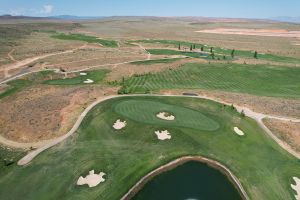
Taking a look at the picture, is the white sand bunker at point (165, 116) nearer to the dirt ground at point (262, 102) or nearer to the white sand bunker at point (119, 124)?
the white sand bunker at point (119, 124)

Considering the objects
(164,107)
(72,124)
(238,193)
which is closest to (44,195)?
(72,124)

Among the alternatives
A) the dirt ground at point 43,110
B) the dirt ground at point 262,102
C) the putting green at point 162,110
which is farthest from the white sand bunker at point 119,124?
the dirt ground at point 262,102

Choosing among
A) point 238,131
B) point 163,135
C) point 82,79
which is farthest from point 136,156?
point 82,79

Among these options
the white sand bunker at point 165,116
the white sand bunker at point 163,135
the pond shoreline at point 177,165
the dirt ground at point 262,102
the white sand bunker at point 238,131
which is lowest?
the dirt ground at point 262,102

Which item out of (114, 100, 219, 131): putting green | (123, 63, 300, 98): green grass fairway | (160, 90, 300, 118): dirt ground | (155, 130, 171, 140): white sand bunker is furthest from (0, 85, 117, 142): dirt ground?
(160, 90, 300, 118): dirt ground

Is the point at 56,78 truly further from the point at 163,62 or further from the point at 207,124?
the point at 207,124

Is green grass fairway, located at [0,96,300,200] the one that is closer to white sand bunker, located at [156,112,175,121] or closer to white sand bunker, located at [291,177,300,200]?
white sand bunker, located at [291,177,300,200]

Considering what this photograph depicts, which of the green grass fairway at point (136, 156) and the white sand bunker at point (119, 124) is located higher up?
the white sand bunker at point (119, 124)
